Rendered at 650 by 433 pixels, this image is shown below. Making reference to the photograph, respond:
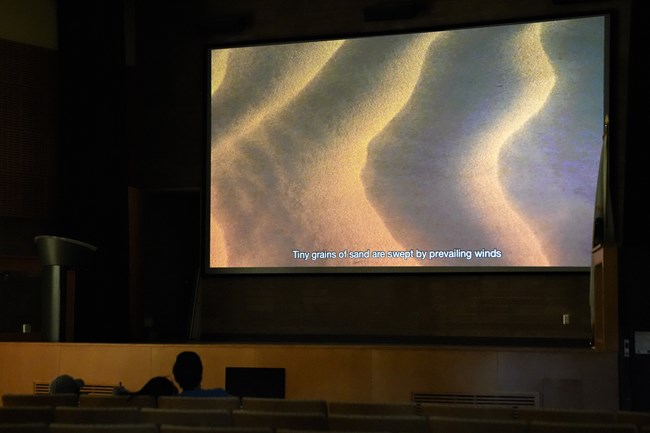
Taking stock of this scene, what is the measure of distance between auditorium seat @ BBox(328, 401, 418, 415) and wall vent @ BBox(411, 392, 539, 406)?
8.18 ft

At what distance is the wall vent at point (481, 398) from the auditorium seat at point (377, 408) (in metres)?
2.49

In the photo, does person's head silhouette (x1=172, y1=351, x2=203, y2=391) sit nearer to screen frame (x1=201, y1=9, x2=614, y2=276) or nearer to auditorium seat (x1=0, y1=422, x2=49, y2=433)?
auditorium seat (x1=0, y1=422, x2=49, y2=433)

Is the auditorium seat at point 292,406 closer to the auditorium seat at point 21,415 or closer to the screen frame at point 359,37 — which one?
the auditorium seat at point 21,415

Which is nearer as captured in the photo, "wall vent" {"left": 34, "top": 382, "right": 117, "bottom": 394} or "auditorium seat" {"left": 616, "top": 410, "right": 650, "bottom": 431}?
"auditorium seat" {"left": 616, "top": 410, "right": 650, "bottom": 431}

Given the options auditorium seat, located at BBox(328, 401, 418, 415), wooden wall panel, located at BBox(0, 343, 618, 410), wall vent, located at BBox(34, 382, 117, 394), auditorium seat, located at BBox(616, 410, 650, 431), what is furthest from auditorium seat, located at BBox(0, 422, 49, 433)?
wall vent, located at BBox(34, 382, 117, 394)

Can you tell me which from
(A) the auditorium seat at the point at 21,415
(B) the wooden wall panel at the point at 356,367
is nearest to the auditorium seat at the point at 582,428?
(A) the auditorium seat at the point at 21,415

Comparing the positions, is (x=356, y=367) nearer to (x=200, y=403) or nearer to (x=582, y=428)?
(x=200, y=403)

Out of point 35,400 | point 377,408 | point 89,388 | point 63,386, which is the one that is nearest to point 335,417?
point 377,408

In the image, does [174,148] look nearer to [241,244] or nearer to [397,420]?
[241,244]

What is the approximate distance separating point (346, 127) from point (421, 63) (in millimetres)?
1165

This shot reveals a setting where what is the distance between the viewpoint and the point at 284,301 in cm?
1120

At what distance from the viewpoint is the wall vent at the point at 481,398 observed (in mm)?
6809

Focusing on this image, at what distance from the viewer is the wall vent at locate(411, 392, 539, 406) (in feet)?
22.3

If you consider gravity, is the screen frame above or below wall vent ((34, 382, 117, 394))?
above
